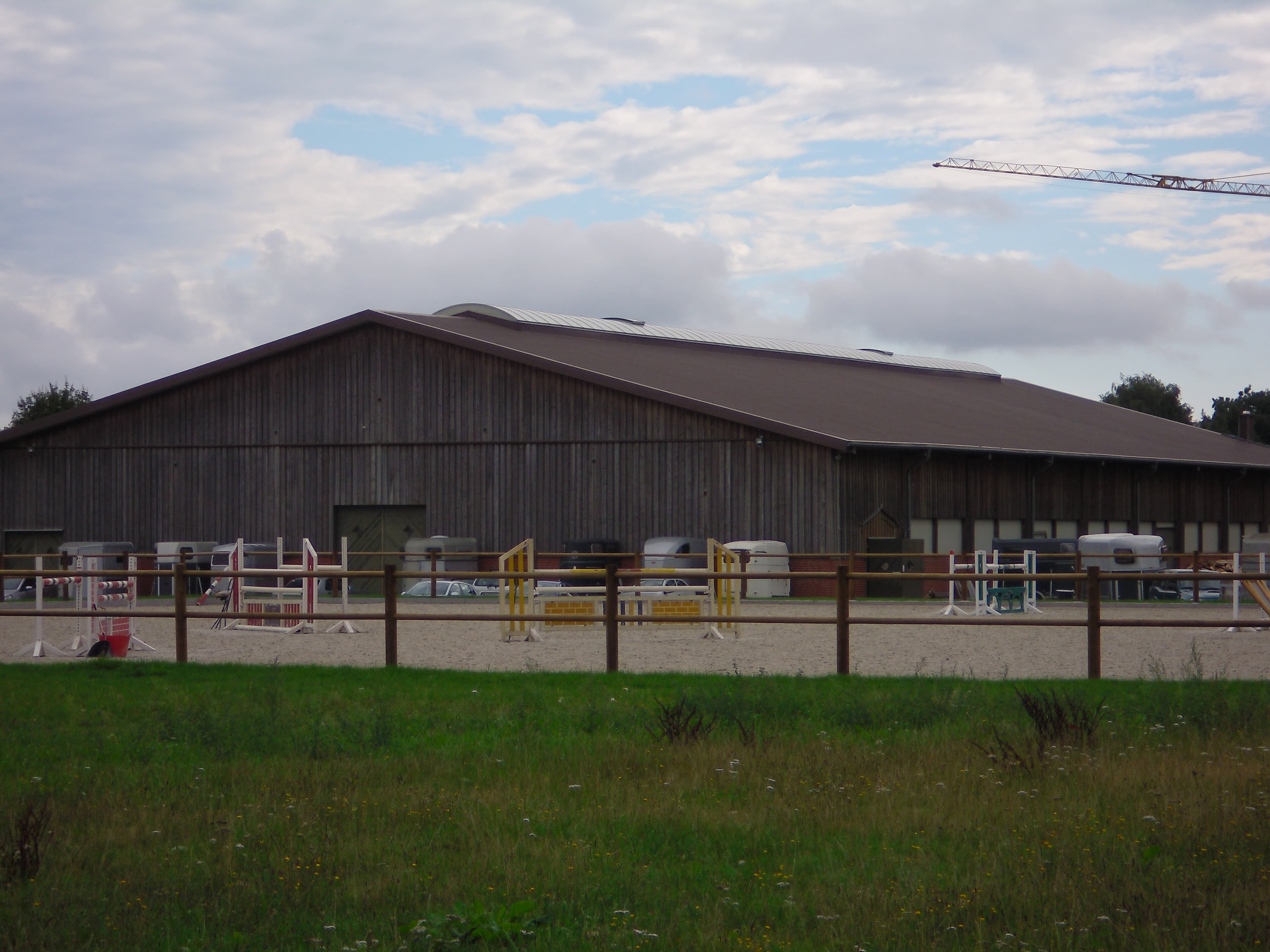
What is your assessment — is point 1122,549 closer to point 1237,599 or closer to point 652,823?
→ point 1237,599

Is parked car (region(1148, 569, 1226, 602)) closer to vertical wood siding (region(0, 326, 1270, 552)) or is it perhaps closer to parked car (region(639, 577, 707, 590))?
vertical wood siding (region(0, 326, 1270, 552))

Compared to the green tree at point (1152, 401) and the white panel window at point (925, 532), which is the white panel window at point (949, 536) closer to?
the white panel window at point (925, 532)

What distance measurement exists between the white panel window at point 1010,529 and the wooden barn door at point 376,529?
1796cm

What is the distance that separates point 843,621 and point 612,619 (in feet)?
8.04

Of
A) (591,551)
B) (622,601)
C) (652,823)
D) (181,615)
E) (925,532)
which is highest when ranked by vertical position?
(925,532)

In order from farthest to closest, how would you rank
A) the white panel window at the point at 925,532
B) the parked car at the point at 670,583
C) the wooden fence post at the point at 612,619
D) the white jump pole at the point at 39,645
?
the white panel window at the point at 925,532, the parked car at the point at 670,583, the white jump pole at the point at 39,645, the wooden fence post at the point at 612,619

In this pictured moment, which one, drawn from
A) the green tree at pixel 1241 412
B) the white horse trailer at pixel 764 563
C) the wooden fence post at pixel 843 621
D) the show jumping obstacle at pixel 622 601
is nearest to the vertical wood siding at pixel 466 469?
the white horse trailer at pixel 764 563

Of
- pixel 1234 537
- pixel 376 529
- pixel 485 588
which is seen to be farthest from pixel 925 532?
pixel 1234 537

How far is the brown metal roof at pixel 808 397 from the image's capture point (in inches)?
1581

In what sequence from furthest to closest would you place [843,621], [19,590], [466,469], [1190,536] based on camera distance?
1. [1190,536]
2. [466,469]
3. [19,590]
4. [843,621]

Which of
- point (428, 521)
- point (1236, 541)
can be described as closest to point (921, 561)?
point (428, 521)

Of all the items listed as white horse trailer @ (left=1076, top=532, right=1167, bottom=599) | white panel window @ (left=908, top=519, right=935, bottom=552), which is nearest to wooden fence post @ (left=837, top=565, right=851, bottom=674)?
white horse trailer @ (left=1076, top=532, right=1167, bottom=599)

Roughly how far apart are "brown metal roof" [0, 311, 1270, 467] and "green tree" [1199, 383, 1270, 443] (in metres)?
49.8

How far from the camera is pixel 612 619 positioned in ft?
47.4
